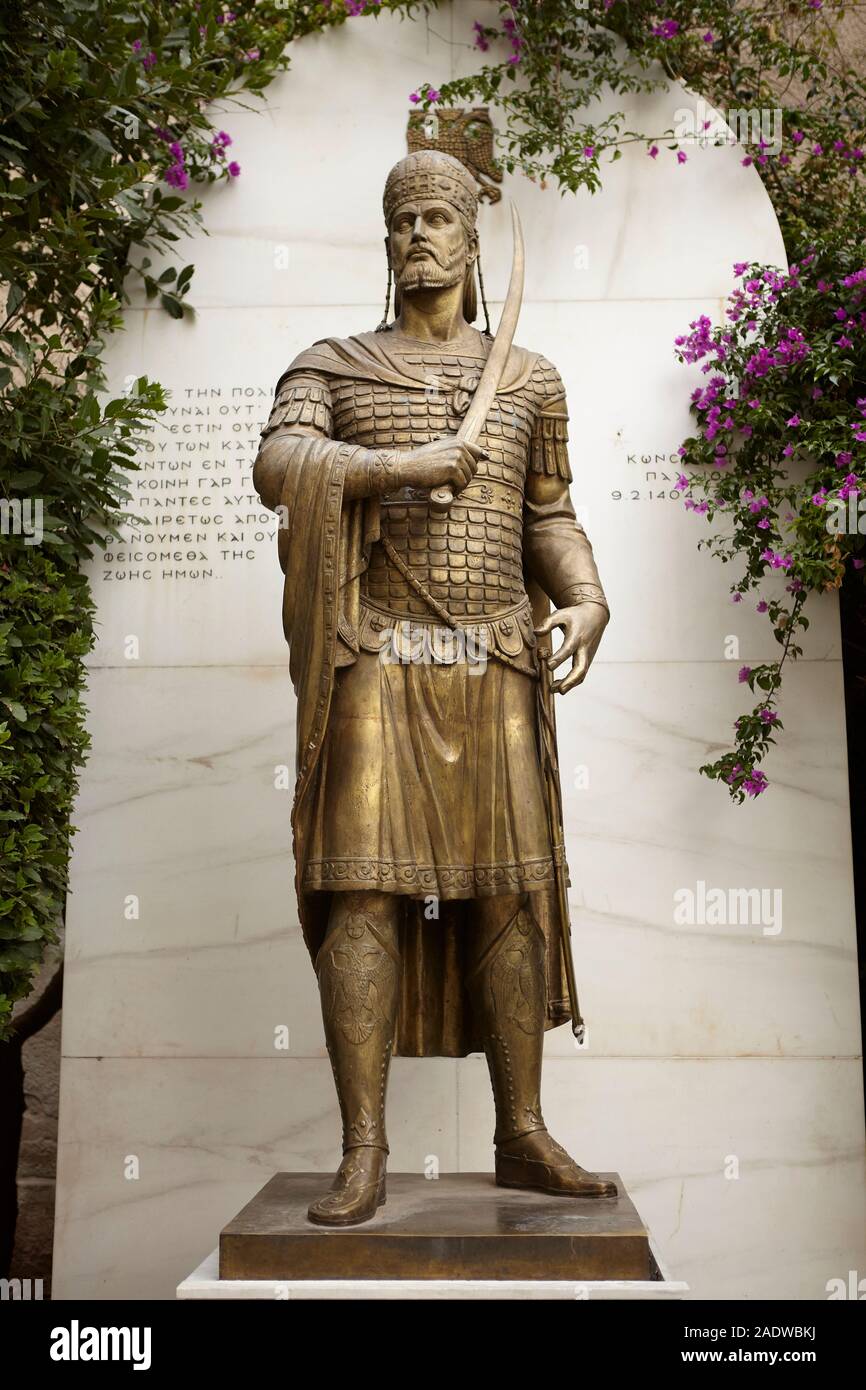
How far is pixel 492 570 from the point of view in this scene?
439 cm

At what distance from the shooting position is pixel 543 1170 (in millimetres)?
4242

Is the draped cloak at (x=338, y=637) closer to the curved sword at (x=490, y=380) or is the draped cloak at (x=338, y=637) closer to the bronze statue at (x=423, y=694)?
the bronze statue at (x=423, y=694)

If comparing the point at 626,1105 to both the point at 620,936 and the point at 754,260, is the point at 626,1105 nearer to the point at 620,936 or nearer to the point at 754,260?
the point at 620,936

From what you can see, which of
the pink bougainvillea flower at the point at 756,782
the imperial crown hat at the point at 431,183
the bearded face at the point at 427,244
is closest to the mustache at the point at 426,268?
the bearded face at the point at 427,244

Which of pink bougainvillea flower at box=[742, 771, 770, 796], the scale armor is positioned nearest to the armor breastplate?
the scale armor

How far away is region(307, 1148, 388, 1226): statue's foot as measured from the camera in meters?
3.85

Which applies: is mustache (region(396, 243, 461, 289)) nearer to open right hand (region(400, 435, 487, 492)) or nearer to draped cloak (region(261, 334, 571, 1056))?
draped cloak (region(261, 334, 571, 1056))

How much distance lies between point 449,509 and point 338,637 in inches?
19.9

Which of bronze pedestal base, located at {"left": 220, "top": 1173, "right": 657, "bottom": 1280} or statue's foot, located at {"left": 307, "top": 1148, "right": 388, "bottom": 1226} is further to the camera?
statue's foot, located at {"left": 307, "top": 1148, "right": 388, "bottom": 1226}

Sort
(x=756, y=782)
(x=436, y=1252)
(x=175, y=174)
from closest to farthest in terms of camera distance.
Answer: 1. (x=436, y=1252)
2. (x=756, y=782)
3. (x=175, y=174)

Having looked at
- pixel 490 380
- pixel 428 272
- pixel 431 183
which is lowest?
pixel 490 380

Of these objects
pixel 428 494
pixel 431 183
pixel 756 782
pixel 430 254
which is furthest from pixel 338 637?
pixel 756 782

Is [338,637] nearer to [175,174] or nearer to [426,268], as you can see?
[426,268]

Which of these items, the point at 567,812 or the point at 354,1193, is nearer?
the point at 354,1193
